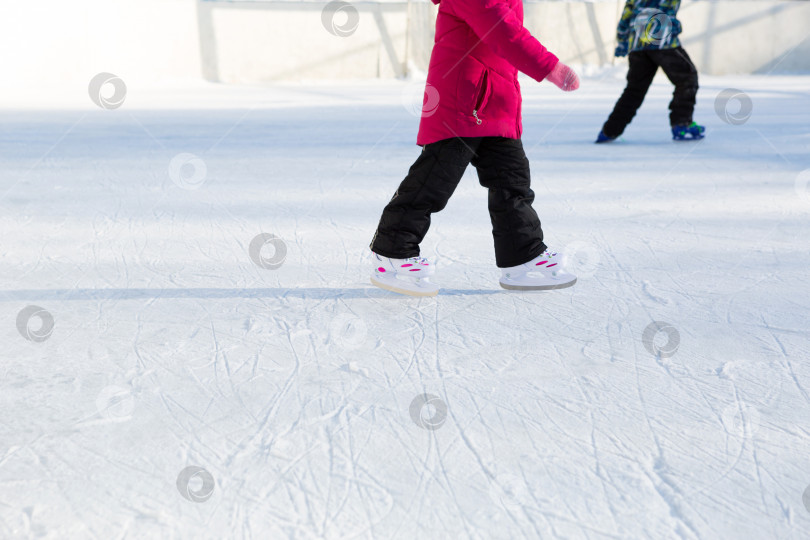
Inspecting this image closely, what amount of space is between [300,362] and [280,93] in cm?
837

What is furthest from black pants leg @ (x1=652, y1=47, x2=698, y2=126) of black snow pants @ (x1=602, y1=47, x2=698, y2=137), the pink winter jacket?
the pink winter jacket

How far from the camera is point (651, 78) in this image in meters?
4.89

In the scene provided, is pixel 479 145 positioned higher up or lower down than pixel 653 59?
higher up

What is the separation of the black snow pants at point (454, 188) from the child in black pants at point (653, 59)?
9.70 ft

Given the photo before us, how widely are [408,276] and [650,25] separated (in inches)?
125

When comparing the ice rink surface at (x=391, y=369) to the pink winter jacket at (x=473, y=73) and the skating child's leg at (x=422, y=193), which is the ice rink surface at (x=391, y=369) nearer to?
the skating child's leg at (x=422, y=193)

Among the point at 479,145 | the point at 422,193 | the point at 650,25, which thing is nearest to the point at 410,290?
the point at 422,193

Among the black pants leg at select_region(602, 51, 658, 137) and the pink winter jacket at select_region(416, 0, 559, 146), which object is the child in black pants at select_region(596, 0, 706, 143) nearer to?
the black pants leg at select_region(602, 51, 658, 137)

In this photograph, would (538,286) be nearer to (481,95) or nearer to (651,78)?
(481,95)

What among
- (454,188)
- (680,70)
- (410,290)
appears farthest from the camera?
(680,70)

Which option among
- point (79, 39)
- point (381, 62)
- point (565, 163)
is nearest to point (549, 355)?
point (565, 163)

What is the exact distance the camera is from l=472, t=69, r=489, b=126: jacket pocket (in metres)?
1.95

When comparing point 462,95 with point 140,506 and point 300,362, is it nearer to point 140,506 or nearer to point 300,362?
point 300,362

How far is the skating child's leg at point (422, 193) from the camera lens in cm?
200
